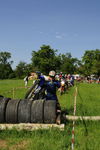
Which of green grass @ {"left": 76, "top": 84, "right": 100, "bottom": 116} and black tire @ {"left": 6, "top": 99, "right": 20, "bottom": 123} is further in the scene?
green grass @ {"left": 76, "top": 84, "right": 100, "bottom": 116}

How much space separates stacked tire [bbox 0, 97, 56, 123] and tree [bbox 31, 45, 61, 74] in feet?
277

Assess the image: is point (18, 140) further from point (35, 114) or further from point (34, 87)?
point (34, 87)

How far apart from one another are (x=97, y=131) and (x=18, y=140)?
101 inches

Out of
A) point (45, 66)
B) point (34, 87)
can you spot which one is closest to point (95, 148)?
point (34, 87)

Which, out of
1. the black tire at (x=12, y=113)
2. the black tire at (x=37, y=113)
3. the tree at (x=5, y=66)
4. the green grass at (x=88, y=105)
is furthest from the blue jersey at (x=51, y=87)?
the tree at (x=5, y=66)

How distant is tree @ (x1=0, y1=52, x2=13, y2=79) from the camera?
12730 centimetres

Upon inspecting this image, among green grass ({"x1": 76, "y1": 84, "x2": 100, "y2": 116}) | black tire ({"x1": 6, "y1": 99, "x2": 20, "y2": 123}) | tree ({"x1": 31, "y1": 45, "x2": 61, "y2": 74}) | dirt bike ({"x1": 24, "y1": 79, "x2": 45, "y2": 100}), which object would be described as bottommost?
green grass ({"x1": 76, "y1": 84, "x2": 100, "y2": 116})

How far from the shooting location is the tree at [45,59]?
93250mm

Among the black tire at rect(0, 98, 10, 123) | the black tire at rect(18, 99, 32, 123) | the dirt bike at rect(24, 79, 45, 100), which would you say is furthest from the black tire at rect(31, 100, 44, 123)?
the dirt bike at rect(24, 79, 45, 100)

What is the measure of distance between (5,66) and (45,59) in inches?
1976

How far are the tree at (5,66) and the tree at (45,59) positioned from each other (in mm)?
32201

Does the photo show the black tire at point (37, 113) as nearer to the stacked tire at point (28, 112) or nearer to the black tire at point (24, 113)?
the stacked tire at point (28, 112)

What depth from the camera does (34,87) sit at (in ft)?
32.0

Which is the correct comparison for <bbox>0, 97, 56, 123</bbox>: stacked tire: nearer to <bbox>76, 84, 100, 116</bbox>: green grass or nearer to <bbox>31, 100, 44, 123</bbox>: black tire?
<bbox>31, 100, 44, 123</bbox>: black tire
